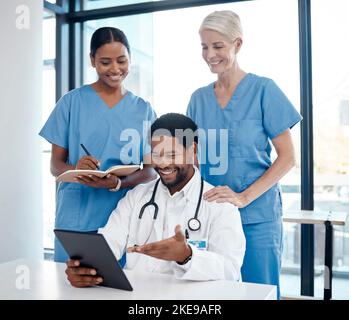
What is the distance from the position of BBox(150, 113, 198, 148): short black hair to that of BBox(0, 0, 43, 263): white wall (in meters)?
1.34

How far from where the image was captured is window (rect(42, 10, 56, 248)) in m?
3.14

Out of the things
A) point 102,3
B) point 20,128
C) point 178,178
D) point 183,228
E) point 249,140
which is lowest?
point 183,228

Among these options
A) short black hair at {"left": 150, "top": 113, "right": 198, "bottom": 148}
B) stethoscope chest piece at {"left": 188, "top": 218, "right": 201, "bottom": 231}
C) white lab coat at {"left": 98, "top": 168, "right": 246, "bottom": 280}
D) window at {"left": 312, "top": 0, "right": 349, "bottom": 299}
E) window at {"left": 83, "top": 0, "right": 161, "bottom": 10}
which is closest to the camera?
white lab coat at {"left": 98, "top": 168, "right": 246, "bottom": 280}

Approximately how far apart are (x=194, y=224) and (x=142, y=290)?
0.35 metres

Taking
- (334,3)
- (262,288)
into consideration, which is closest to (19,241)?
(262,288)

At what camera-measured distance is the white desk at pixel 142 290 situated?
1.07 meters

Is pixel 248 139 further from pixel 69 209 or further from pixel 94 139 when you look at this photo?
pixel 69 209

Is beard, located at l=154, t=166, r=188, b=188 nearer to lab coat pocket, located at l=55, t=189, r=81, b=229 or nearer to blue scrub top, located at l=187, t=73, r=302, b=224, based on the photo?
blue scrub top, located at l=187, t=73, r=302, b=224

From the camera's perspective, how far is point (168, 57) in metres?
3.16

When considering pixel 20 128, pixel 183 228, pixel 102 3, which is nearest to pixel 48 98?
pixel 20 128

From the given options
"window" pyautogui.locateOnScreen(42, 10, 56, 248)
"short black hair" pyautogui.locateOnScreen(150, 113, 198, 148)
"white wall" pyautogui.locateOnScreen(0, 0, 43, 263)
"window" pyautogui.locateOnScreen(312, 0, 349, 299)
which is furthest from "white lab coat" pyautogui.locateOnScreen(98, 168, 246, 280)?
"window" pyautogui.locateOnScreen(42, 10, 56, 248)

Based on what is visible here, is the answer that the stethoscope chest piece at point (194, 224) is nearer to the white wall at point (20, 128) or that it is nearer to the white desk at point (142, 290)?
the white desk at point (142, 290)

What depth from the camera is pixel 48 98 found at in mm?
3340
